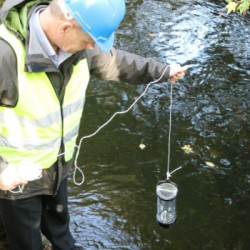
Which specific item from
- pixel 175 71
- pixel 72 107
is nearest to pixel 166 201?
pixel 175 71

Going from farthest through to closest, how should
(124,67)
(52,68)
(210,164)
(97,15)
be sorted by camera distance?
(210,164), (124,67), (52,68), (97,15)

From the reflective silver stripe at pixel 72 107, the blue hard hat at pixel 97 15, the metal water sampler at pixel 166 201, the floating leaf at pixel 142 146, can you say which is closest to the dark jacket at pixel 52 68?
the reflective silver stripe at pixel 72 107

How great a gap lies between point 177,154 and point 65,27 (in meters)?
3.14

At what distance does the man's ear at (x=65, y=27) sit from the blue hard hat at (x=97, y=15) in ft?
0.17

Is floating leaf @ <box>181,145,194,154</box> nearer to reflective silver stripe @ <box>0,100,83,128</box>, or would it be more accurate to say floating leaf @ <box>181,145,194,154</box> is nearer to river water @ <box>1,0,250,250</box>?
river water @ <box>1,0,250,250</box>

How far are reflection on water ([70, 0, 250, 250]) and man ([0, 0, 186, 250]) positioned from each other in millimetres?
1314

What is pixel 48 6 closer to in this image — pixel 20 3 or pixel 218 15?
pixel 20 3

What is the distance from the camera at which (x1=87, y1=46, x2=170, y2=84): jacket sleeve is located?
2.91m

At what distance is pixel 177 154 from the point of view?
5121 millimetres

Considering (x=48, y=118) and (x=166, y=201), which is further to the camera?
(x=166, y=201)

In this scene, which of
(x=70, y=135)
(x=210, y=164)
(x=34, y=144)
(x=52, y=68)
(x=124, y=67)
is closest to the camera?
(x=52, y=68)

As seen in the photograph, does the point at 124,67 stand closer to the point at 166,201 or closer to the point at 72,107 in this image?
the point at 72,107

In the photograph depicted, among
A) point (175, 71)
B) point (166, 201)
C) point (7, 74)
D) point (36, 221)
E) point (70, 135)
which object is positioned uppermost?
point (7, 74)

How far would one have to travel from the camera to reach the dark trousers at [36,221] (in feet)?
9.15
